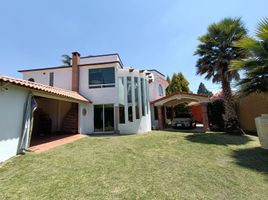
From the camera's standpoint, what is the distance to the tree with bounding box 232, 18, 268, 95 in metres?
7.47

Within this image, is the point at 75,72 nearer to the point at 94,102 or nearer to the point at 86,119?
the point at 94,102

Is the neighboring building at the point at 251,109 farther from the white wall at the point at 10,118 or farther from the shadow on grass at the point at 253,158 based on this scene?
the white wall at the point at 10,118

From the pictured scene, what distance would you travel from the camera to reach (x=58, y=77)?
683 inches

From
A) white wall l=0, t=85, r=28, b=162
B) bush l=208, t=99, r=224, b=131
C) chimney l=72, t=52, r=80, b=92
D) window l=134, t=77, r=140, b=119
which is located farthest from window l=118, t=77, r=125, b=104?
bush l=208, t=99, r=224, b=131

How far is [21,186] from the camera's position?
468cm

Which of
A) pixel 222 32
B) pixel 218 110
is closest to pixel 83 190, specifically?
pixel 222 32

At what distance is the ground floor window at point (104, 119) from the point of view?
52.5ft

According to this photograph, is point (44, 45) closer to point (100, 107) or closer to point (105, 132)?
point (100, 107)

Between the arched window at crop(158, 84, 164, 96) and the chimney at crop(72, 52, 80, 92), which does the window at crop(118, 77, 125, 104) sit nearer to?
the chimney at crop(72, 52, 80, 92)

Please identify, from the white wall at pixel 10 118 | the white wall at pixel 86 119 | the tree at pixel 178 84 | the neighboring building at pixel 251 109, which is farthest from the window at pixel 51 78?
the tree at pixel 178 84

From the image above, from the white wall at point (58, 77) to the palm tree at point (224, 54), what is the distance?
12846mm

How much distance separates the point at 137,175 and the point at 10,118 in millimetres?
6081

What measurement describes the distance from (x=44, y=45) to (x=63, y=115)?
7.44 meters

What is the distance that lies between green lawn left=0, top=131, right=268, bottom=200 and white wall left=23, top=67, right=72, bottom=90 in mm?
10497
